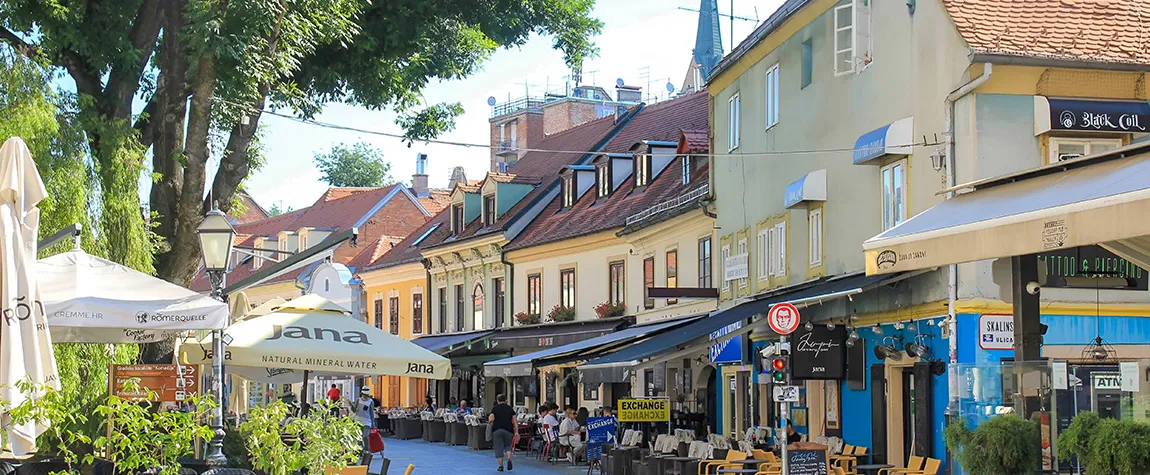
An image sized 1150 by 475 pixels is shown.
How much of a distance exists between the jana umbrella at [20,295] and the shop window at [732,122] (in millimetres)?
20697

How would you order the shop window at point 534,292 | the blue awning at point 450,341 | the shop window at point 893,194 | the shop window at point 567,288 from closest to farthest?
1. the shop window at point 893,194
2. the shop window at point 567,288
3. the shop window at point 534,292
4. the blue awning at point 450,341

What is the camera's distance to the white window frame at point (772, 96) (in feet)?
88.9

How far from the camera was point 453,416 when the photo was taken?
136ft

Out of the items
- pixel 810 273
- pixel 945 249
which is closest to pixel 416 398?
pixel 810 273

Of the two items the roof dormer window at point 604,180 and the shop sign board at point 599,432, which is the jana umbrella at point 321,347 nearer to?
the shop sign board at point 599,432

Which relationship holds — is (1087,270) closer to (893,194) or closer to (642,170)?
(893,194)

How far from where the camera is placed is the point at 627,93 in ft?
203

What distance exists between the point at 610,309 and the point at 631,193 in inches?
145

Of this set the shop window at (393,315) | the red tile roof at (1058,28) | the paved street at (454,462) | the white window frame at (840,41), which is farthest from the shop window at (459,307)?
the red tile roof at (1058,28)

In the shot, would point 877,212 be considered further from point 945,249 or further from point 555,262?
point 555,262

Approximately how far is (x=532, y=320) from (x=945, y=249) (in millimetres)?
34395

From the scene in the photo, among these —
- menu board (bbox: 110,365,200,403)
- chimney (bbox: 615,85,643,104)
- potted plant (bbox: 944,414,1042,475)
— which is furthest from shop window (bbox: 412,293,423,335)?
potted plant (bbox: 944,414,1042,475)

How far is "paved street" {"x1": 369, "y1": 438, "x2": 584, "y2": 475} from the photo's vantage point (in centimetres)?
2894

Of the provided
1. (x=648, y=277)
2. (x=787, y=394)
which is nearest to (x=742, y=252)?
(x=648, y=277)
